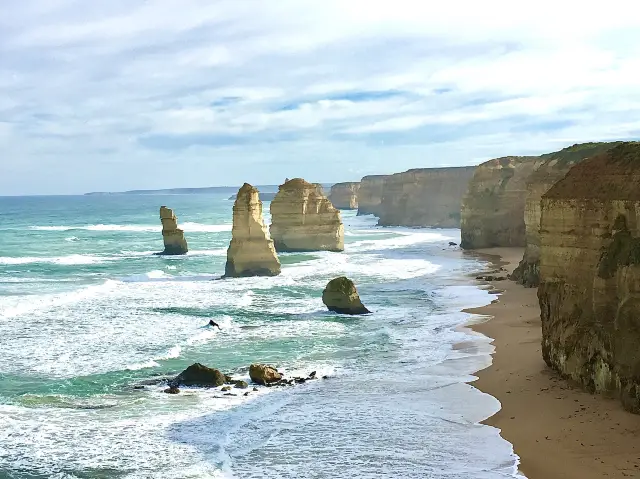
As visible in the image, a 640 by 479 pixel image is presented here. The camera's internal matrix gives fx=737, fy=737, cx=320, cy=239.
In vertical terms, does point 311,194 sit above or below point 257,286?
above

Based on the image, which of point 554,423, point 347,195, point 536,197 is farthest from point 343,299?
point 347,195

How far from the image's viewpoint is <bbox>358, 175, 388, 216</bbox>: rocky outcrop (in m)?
141

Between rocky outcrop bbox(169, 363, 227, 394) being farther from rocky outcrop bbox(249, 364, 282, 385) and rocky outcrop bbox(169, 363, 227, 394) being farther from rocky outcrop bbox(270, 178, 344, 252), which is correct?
rocky outcrop bbox(270, 178, 344, 252)

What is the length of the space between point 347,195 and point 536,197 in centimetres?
12838

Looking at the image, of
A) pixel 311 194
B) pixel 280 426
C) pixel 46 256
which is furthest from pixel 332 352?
pixel 46 256

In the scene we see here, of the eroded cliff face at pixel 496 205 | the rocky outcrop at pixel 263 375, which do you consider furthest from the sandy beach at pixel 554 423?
the eroded cliff face at pixel 496 205

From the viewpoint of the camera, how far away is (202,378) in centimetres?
2189

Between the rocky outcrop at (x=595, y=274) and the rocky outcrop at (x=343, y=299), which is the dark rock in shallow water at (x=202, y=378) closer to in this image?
the rocky outcrop at (x=595, y=274)

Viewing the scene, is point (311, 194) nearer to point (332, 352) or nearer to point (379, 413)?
point (332, 352)

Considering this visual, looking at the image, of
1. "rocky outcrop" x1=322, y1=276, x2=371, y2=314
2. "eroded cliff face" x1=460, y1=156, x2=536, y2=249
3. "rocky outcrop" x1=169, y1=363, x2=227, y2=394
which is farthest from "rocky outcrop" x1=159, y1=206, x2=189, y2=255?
"rocky outcrop" x1=169, y1=363, x2=227, y2=394

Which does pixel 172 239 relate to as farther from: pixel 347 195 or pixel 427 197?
pixel 347 195

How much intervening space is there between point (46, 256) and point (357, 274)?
29.9 metres

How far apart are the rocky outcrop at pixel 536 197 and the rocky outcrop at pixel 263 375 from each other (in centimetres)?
2097

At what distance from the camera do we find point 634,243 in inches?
688
